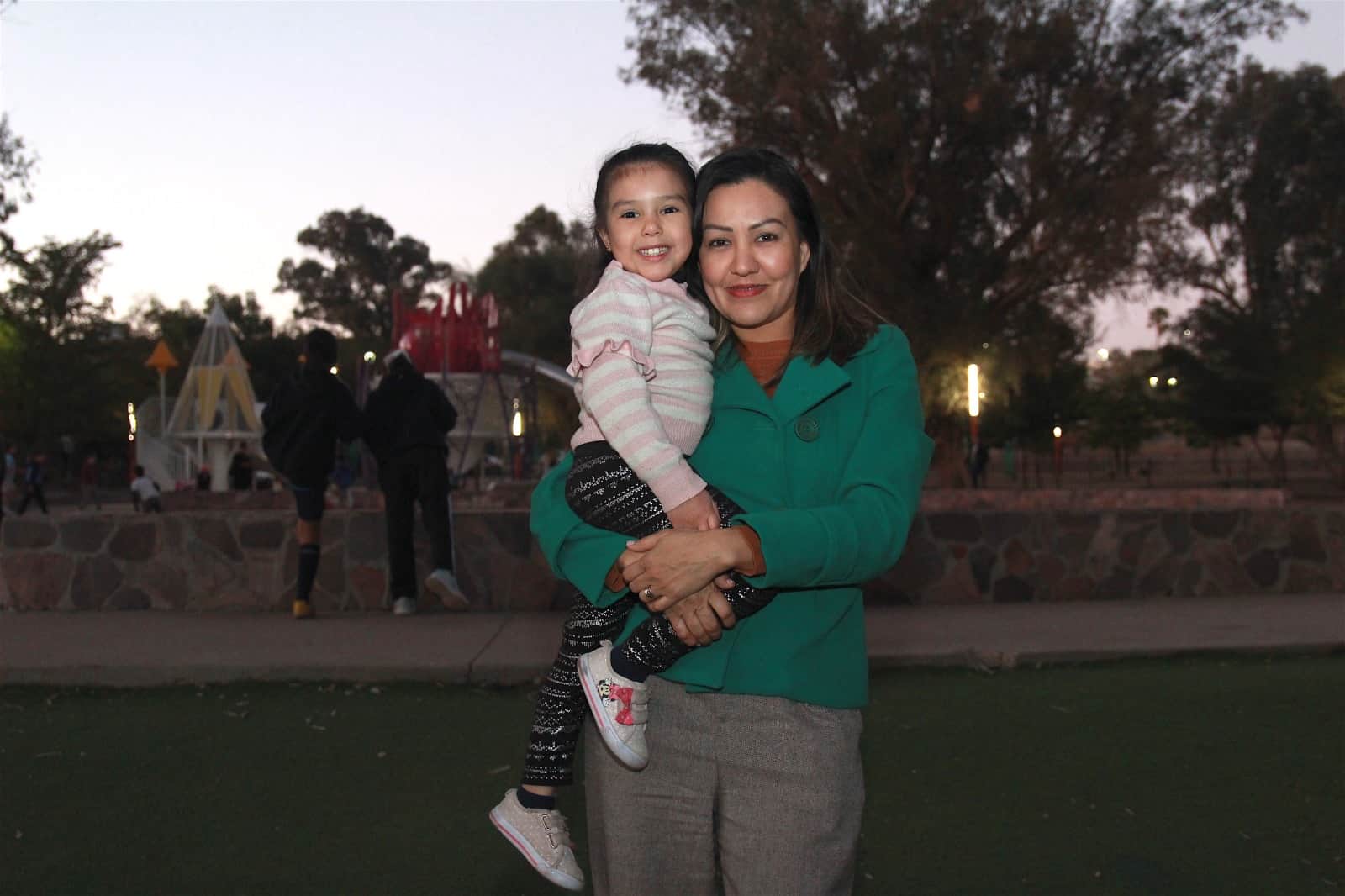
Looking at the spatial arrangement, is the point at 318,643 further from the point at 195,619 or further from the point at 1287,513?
the point at 1287,513

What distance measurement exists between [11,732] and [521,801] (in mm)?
4263

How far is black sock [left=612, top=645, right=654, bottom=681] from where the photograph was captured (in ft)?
7.37

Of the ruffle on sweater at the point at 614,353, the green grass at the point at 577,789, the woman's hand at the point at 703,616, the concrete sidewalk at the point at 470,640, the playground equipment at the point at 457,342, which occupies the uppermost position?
the playground equipment at the point at 457,342

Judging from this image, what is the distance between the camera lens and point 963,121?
88.7ft

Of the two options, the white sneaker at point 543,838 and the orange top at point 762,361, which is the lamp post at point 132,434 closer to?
the white sneaker at point 543,838

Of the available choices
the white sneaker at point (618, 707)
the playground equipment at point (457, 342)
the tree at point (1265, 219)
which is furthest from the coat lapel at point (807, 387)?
the tree at point (1265, 219)

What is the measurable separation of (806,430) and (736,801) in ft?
1.92

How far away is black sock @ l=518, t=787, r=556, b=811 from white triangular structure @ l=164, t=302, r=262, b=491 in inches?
1246

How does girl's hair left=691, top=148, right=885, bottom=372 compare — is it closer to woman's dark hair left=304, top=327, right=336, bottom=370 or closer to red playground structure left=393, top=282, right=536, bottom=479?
woman's dark hair left=304, top=327, right=336, bottom=370

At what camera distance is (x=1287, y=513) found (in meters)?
10.1

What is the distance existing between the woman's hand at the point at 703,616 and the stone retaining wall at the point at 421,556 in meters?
7.09

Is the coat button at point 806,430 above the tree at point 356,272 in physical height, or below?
below

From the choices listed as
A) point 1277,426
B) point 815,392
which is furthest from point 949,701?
point 1277,426

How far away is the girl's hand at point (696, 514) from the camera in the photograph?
7.02ft
